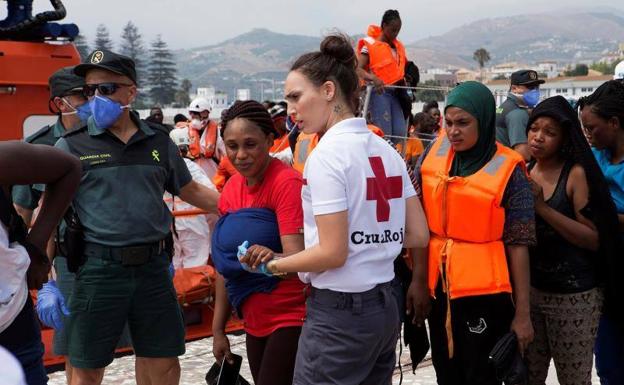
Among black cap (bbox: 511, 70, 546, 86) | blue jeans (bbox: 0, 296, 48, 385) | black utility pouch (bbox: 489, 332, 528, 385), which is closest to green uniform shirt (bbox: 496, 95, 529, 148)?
black cap (bbox: 511, 70, 546, 86)

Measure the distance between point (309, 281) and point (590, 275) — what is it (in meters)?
1.58

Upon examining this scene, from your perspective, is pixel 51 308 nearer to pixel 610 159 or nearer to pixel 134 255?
pixel 134 255

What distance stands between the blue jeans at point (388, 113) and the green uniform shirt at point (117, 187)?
431 cm

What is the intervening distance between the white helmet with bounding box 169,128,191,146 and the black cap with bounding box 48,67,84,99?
4.63 meters

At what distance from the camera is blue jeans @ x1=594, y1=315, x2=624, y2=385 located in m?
4.02

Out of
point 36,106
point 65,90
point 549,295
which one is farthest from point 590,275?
point 36,106

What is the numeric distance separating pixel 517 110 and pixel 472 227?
13.7ft

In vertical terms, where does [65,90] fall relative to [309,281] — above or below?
above

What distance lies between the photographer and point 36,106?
649 cm

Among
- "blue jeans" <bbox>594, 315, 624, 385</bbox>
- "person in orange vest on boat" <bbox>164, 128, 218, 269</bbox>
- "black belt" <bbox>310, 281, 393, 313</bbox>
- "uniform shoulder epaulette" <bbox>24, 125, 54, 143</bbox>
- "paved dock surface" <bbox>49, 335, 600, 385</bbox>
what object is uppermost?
"uniform shoulder epaulette" <bbox>24, 125, 54, 143</bbox>

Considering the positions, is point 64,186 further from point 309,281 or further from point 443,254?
point 443,254

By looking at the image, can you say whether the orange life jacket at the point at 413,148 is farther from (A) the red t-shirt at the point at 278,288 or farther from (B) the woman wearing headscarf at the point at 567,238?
(A) the red t-shirt at the point at 278,288

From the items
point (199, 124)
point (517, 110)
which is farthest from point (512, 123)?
point (199, 124)

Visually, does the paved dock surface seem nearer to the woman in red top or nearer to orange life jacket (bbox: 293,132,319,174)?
orange life jacket (bbox: 293,132,319,174)
